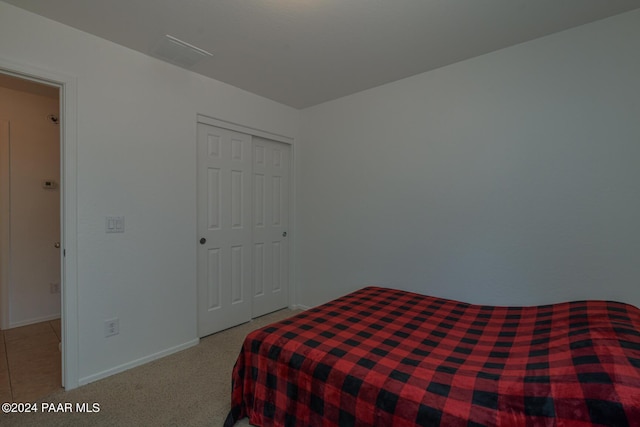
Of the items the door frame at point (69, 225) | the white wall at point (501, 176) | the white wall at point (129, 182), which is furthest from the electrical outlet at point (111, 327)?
the white wall at point (501, 176)

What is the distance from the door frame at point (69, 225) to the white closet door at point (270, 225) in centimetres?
154

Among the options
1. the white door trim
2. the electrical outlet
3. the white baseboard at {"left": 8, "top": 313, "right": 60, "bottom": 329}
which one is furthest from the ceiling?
the white baseboard at {"left": 8, "top": 313, "right": 60, "bottom": 329}

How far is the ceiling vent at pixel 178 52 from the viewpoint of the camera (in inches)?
83.0

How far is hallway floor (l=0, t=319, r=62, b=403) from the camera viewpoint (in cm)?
195

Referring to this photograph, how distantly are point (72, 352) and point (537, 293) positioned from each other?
10.4 feet

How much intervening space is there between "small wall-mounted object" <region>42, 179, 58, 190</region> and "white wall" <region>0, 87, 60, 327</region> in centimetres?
2

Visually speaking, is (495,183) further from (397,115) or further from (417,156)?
(397,115)

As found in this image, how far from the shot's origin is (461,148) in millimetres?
2422

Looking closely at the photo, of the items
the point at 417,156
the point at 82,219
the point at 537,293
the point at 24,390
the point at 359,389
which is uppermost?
the point at 417,156

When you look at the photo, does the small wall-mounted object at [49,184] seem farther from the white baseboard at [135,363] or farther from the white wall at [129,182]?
the white baseboard at [135,363]

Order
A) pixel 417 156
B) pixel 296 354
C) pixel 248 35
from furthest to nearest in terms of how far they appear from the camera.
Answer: pixel 417 156 → pixel 248 35 → pixel 296 354

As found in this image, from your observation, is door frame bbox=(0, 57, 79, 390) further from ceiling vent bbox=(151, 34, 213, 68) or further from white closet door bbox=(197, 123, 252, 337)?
white closet door bbox=(197, 123, 252, 337)

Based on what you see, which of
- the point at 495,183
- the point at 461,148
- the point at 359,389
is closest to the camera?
the point at 359,389

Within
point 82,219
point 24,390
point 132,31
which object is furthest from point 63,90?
point 24,390
